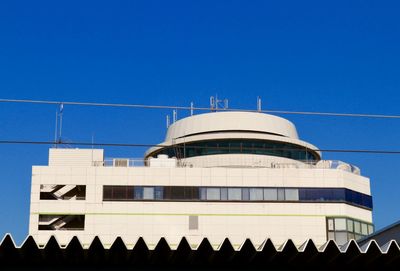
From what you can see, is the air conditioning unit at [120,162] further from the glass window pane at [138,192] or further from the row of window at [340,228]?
the row of window at [340,228]

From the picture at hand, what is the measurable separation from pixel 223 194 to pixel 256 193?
2954 mm

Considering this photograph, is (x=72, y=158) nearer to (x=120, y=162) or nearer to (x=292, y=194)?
(x=120, y=162)

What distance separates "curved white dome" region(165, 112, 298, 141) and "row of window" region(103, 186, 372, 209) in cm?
719

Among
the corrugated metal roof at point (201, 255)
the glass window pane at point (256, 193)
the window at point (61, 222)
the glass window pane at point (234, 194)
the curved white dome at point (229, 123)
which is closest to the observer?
the corrugated metal roof at point (201, 255)

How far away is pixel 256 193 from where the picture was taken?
69.3m

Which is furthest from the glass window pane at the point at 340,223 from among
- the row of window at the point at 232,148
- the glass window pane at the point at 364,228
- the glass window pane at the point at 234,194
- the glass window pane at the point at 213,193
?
the glass window pane at the point at 213,193

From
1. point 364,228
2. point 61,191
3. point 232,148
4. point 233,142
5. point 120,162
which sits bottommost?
point 364,228

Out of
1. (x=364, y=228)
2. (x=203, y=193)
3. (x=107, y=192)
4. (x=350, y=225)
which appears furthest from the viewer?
(x=364, y=228)

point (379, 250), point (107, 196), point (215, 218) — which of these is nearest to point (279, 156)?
point (215, 218)

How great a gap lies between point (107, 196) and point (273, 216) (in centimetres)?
1462

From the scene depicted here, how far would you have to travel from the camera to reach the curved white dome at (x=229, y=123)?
7388 centimetres

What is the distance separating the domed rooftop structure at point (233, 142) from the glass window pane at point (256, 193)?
154 inches

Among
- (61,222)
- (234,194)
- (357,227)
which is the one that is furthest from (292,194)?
(61,222)

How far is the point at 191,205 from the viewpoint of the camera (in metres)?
67.7
